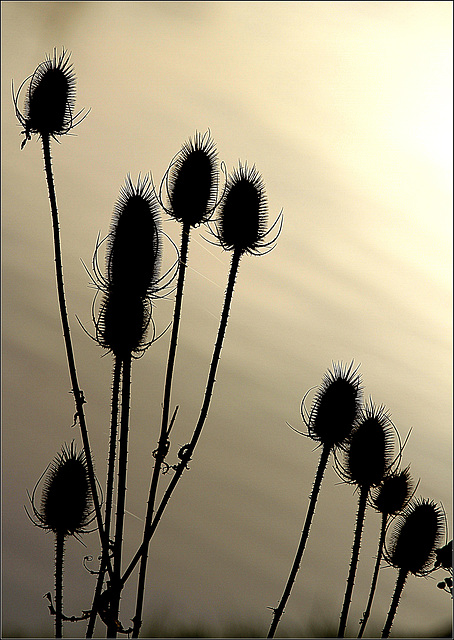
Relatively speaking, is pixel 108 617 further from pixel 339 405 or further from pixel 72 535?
pixel 339 405

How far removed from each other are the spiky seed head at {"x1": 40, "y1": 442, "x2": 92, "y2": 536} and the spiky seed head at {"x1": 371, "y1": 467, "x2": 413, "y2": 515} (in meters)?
1.51

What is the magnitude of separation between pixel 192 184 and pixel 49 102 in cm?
68

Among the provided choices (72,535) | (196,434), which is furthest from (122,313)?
(72,535)

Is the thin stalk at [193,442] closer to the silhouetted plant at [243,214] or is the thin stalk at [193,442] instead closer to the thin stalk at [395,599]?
the silhouetted plant at [243,214]

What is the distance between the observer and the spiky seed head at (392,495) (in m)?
3.50

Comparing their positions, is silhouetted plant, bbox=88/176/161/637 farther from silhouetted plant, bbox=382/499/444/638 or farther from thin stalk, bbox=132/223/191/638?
silhouetted plant, bbox=382/499/444/638

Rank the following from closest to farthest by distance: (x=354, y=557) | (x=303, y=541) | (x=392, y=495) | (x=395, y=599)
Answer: (x=303, y=541), (x=354, y=557), (x=395, y=599), (x=392, y=495)

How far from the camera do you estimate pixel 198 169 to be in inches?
115

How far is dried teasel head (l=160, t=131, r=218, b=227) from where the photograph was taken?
2.89m

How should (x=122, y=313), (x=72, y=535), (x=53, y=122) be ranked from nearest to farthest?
(x=122, y=313), (x=53, y=122), (x=72, y=535)

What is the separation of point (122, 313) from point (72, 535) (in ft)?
3.56

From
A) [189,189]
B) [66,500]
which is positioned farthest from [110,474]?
[189,189]

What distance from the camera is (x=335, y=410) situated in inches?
128

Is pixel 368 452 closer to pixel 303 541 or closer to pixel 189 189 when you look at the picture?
pixel 303 541
